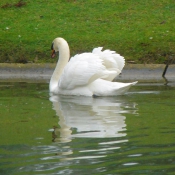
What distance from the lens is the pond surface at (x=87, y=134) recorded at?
16.6 ft

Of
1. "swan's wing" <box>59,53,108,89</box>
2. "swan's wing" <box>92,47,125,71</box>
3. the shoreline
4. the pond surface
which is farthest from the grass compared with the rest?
the pond surface

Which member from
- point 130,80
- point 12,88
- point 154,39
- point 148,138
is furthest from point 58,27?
point 148,138

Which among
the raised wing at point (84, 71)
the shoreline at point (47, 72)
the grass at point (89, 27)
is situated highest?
the grass at point (89, 27)

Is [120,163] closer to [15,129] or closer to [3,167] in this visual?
[3,167]

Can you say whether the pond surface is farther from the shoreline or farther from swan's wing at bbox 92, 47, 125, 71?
the shoreline

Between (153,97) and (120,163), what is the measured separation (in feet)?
15.3

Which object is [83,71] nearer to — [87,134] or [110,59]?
[110,59]

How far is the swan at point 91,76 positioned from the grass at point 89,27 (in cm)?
314

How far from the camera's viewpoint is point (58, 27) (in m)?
16.0

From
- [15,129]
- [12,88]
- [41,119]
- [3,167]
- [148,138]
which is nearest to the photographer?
[3,167]

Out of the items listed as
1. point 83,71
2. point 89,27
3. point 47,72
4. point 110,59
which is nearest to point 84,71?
point 83,71

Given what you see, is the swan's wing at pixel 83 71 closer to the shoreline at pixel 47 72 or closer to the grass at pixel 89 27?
the shoreline at pixel 47 72

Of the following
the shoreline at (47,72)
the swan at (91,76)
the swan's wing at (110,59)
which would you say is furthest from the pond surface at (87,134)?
the shoreline at (47,72)

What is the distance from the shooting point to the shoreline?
42.9 feet
